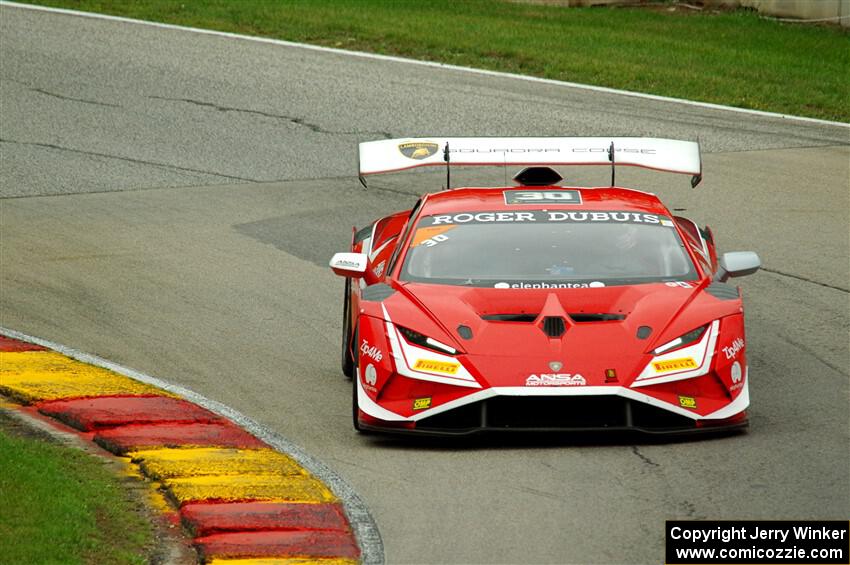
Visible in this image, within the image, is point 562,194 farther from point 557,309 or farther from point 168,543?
point 168,543

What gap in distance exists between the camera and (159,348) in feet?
37.1

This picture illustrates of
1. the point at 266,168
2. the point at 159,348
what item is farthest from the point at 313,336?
the point at 266,168

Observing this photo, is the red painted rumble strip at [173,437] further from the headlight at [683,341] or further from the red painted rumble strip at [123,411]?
the headlight at [683,341]

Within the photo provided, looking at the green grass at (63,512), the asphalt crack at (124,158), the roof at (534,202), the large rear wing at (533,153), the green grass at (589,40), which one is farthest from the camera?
the green grass at (589,40)

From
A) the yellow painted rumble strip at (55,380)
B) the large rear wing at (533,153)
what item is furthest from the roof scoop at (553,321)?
the yellow painted rumble strip at (55,380)

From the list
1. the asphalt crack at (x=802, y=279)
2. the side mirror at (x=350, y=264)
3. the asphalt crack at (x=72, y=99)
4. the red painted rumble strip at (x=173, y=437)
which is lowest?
the asphalt crack at (x=802, y=279)

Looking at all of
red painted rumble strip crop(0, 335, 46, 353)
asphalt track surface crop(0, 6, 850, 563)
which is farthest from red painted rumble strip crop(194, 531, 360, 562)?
red painted rumble strip crop(0, 335, 46, 353)

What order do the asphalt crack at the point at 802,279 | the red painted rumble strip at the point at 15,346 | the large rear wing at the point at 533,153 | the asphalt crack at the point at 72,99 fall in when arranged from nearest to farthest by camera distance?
1. the large rear wing at the point at 533,153
2. the red painted rumble strip at the point at 15,346
3. the asphalt crack at the point at 802,279
4. the asphalt crack at the point at 72,99

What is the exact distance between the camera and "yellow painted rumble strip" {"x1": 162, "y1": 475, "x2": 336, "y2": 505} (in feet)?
26.4

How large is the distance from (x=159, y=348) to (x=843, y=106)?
41.0 feet

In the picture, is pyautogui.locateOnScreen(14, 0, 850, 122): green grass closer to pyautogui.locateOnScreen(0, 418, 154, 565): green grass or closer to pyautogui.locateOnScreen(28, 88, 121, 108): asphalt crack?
pyautogui.locateOnScreen(28, 88, 121, 108): asphalt crack

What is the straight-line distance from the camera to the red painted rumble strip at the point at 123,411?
31.0 ft

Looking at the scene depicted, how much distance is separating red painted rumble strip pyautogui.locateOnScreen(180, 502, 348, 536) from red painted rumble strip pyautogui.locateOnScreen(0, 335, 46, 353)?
3.72 meters

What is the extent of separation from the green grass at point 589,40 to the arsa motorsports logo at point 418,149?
10921mm
